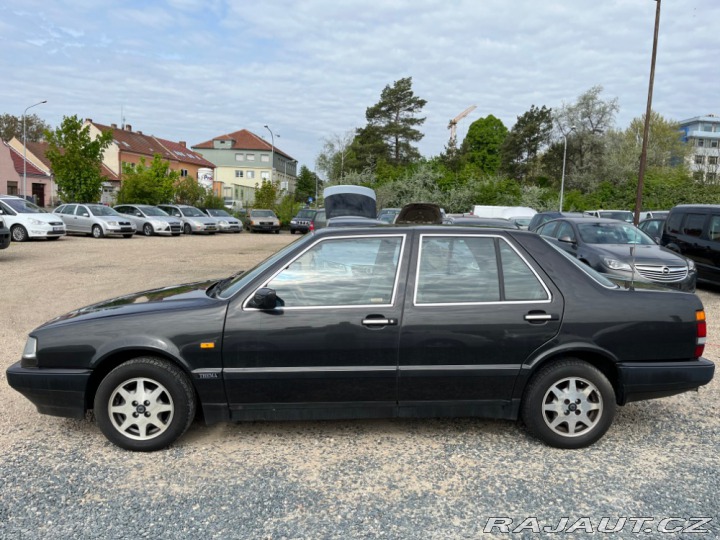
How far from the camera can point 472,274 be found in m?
4.04

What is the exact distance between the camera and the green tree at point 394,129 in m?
62.5

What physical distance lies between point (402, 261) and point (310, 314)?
74 cm

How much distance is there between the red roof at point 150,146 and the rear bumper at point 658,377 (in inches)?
2577

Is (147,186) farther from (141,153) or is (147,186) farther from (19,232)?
(141,153)

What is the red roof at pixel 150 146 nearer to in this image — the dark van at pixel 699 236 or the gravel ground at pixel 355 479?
the dark van at pixel 699 236

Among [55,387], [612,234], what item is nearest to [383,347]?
[55,387]

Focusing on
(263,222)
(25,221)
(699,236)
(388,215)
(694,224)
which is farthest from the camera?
(263,222)

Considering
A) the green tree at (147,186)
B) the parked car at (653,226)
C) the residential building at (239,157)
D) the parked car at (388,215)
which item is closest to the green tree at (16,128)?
the residential building at (239,157)

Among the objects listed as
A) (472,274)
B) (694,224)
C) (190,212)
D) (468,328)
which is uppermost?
(694,224)

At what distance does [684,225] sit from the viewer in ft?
40.7

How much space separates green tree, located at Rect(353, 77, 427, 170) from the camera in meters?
62.5

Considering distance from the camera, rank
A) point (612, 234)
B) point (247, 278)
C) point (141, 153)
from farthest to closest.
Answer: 1. point (141, 153)
2. point (612, 234)
3. point (247, 278)

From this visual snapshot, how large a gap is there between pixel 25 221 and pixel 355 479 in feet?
70.1

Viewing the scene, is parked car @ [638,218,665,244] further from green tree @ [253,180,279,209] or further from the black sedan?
green tree @ [253,180,279,209]
